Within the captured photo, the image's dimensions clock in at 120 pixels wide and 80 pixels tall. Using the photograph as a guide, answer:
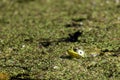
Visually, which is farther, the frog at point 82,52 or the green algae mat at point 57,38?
the frog at point 82,52

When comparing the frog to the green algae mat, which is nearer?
the green algae mat

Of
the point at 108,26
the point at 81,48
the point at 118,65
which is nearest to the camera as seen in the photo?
the point at 118,65

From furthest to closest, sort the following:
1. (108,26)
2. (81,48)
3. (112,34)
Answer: (108,26) < (112,34) < (81,48)

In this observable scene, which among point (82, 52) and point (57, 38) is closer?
point (82, 52)

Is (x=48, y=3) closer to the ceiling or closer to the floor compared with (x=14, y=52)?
closer to the ceiling

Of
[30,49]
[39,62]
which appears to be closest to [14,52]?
[30,49]

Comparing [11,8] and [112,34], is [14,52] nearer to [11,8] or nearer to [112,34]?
[112,34]

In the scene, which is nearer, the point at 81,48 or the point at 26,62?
the point at 26,62
